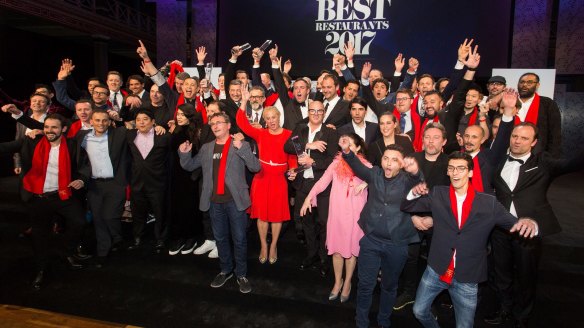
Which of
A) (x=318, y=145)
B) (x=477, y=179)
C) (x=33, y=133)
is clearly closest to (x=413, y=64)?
(x=318, y=145)

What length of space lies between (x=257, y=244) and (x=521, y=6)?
27.2 feet

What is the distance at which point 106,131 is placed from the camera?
13.7 ft

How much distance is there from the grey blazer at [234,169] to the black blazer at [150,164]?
2.11 feet

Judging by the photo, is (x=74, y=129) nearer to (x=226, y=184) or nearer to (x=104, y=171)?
(x=104, y=171)

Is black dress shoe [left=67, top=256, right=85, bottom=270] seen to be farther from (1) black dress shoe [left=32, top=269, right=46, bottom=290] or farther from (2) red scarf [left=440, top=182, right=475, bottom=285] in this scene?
(2) red scarf [left=440, top=182, right=475, bottom=285]

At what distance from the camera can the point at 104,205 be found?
4.23 m

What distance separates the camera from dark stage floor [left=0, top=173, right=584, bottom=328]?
3.29 m

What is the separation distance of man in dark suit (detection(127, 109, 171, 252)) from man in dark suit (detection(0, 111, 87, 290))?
0.61 m

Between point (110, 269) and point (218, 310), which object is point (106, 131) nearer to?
point (110, 269)

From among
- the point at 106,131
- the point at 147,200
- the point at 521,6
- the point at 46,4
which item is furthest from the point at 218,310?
the point at 46,4

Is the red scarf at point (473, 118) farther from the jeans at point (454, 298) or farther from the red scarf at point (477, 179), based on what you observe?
the jeans at point (454, 298)

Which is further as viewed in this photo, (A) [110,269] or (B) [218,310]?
(A) [110,269]

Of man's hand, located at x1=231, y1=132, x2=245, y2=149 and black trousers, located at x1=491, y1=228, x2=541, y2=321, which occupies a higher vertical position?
man's hand, located at x1=231, y1=132, x2=245, y2=149

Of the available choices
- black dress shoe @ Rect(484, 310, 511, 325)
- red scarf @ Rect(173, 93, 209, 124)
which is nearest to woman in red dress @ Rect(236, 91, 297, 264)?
red scarf @ Rect(173, 93, 209, 124)
